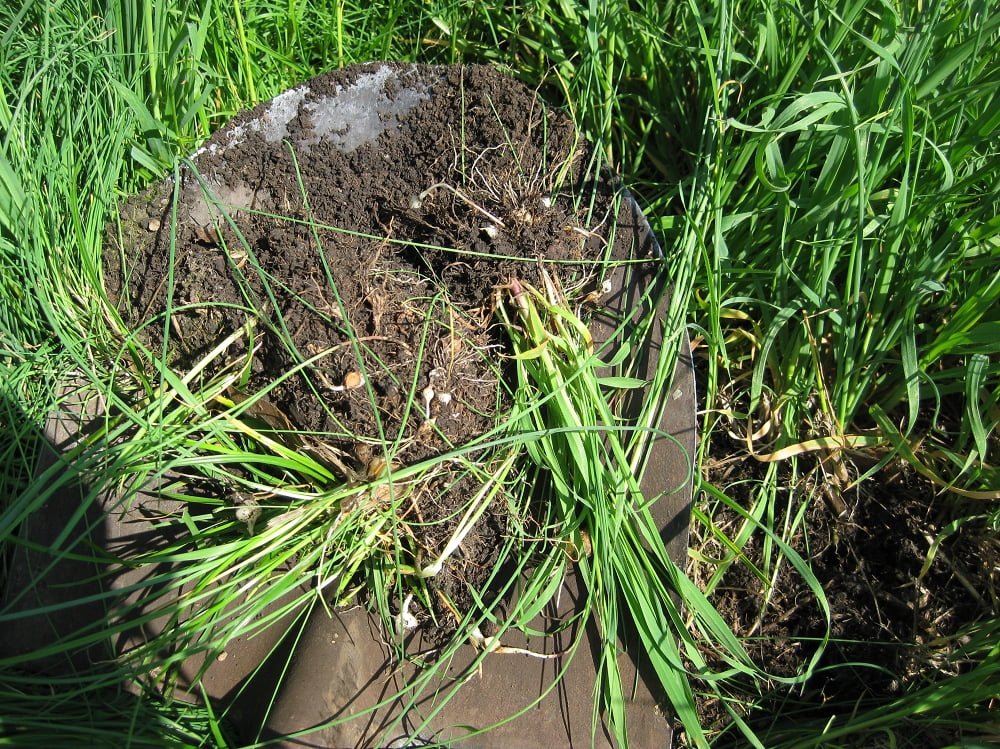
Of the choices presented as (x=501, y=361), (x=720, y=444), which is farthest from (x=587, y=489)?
(x=720, y=444)

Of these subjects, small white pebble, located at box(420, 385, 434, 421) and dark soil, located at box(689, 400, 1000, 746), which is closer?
small white pebble, located at box(420, 385, 434, 421)

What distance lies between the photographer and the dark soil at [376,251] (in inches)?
49.2

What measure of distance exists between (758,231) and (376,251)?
0.84m

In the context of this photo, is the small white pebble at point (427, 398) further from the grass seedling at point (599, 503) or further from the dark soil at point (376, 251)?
the grass seedling at point (599, 503)

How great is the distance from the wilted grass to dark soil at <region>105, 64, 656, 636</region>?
0.43 feet

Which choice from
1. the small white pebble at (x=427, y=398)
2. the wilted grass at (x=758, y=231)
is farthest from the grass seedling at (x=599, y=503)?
the small white pebble at (x=427, y=398)

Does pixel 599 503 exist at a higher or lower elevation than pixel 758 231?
lower

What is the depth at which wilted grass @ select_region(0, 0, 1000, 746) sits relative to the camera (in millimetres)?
1289

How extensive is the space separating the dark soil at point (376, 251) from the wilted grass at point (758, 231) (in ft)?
0.43

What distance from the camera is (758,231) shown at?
1511 mm

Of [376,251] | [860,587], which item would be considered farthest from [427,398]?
[860,587]

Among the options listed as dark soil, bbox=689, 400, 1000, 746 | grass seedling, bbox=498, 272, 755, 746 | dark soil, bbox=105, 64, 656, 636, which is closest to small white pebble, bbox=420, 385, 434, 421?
dark soil, bbox=105, 64, 656, 636

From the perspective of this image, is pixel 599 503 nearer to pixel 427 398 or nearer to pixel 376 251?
pixel 427 398

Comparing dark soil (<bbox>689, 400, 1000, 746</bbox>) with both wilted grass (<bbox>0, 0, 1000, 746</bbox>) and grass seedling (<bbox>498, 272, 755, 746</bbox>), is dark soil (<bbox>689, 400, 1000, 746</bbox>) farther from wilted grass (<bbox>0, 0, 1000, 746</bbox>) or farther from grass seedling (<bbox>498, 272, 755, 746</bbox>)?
grass seedling (<bbox>498, 272, 755, 746</bbox>)
